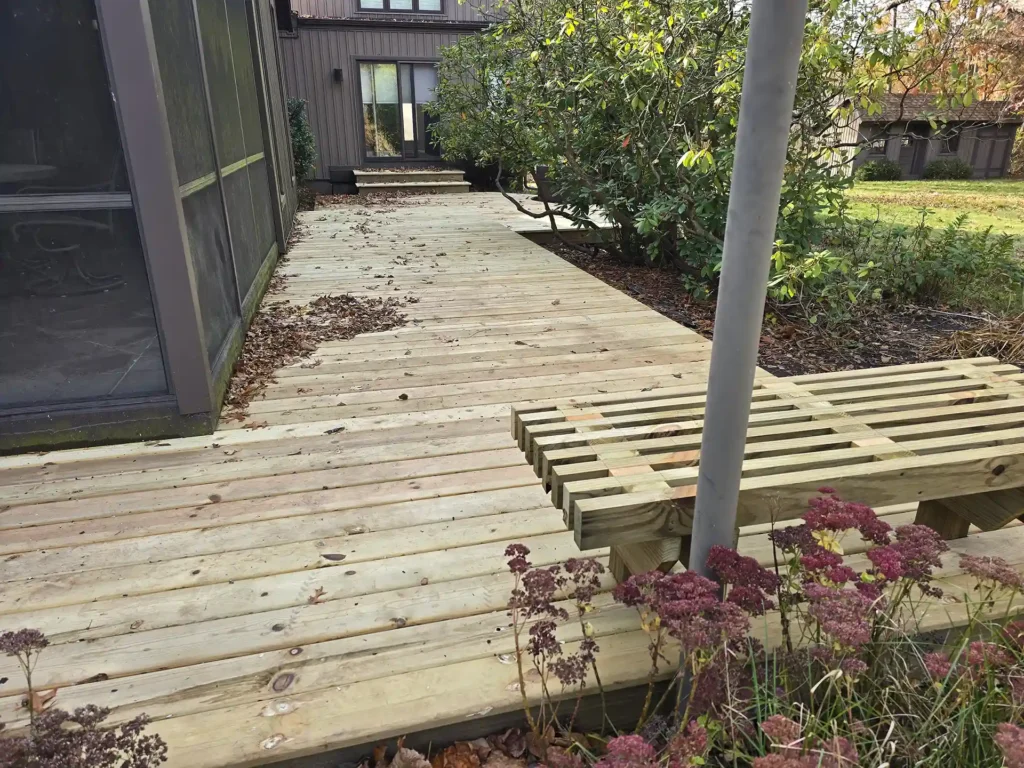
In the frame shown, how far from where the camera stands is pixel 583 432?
6.25 feet

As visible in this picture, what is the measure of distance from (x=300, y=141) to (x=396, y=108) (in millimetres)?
3037

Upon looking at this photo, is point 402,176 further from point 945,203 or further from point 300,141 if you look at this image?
point 945,203

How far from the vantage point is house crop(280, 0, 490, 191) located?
47.1 ft

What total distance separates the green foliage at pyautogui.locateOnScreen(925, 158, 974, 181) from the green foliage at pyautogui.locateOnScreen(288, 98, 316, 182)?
22695mm

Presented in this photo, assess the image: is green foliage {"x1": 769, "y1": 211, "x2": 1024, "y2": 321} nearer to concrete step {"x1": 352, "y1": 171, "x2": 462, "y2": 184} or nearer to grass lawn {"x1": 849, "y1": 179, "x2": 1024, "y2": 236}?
grass lawn {"x1": 849, "y1": 179, "x2": 1024, "y2": 236}

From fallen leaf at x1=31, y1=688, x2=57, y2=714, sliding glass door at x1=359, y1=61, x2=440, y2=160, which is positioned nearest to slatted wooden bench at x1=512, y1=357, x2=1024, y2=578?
fallen leaf at x1=31, y1=688, x2=57, y2=714

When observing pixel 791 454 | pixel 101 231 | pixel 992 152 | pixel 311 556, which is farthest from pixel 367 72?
pixel 992 152

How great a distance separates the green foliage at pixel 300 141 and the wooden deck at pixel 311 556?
1026 centimetres

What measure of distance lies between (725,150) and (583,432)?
3.63 metres

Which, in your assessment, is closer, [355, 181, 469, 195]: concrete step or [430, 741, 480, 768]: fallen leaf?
[430, 741, 480, 768]: fallen leaf

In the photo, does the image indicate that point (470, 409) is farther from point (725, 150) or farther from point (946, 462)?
point (725, 150)

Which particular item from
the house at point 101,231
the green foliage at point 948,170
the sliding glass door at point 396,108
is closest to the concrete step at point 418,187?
the sliding glass door at point 396,108

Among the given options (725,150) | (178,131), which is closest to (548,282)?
(725,150)

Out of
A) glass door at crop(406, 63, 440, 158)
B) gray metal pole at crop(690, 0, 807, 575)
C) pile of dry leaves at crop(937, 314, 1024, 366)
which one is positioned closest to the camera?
gray metal pole at crop(690, 0, 807, 575)
